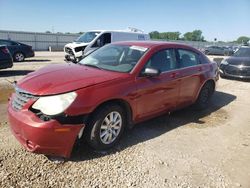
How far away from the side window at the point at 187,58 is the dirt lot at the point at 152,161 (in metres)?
1.20

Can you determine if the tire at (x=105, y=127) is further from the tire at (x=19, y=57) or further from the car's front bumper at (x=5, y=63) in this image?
the tire at (x=19, y=57)

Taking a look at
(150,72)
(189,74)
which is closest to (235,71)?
(189,74)

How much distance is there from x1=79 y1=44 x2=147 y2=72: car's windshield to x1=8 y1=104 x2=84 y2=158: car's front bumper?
1.39m

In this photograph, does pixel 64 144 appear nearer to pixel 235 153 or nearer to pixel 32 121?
pixel 32 121

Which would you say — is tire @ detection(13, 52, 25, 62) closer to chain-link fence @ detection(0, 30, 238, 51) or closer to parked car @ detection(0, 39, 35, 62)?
parked car @ detection(0, 39, 35, 62)

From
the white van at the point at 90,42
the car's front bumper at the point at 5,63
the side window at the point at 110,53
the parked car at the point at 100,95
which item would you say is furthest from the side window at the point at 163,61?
the white van at the point at 90,42

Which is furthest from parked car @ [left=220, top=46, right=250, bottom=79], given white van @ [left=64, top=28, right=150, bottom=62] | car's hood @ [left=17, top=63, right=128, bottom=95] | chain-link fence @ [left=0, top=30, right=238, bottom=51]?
chain-link fence @ [left=0, top=30, right=238, bottom=51]

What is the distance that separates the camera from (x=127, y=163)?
12.4 ft

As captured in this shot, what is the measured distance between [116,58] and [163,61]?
0.88 m

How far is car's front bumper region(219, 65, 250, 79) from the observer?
11132 mm

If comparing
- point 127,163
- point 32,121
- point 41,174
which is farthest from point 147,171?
point 32,121

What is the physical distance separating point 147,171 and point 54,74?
1971 mm

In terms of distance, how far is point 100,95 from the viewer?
3746 millimetres

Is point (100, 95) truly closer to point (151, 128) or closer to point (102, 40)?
point (151, 128)
